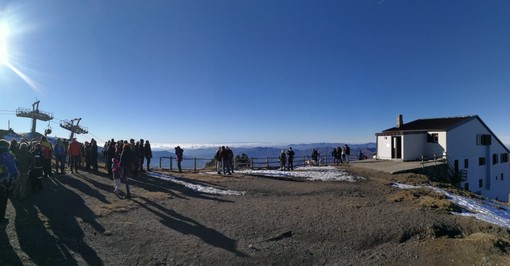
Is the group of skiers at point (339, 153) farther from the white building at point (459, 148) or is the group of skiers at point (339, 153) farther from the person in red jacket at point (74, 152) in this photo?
the person in red jacket at point (74, 152)

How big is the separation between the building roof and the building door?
136 centimetres

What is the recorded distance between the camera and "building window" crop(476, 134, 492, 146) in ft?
113

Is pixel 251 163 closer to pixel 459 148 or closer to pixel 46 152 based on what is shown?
pixel 46 152

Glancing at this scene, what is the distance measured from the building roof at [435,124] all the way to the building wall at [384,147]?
98 cm

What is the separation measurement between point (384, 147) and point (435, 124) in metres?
6.59

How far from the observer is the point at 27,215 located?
8211 mm

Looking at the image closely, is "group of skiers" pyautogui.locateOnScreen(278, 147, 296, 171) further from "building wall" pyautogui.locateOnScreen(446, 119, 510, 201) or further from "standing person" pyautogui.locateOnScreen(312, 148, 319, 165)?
"building wall" pyautogui.locateOnScreen(446, 119, 510, 201)

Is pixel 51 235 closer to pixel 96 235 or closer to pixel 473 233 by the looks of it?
pixel 96 235

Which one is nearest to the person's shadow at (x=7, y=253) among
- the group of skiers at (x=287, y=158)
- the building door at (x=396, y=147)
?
the group of skiers at (x=287, y=158)

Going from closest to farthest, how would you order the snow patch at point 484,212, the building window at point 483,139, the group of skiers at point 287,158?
the snow patch at point 484,212, the group of skiers at point 287,158, the building window at point 483,139

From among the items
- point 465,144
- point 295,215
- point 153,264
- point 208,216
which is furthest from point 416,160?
point 153,264

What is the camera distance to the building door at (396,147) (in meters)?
32.3

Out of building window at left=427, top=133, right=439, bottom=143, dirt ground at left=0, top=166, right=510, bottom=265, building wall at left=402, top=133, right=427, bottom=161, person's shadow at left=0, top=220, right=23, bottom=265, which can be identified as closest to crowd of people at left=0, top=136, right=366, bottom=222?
dirt ground at left=0, top=166, right=510, bottom=265

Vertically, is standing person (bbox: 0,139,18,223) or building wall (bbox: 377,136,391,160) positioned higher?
building wall (bbox: 377,136,391,160)
